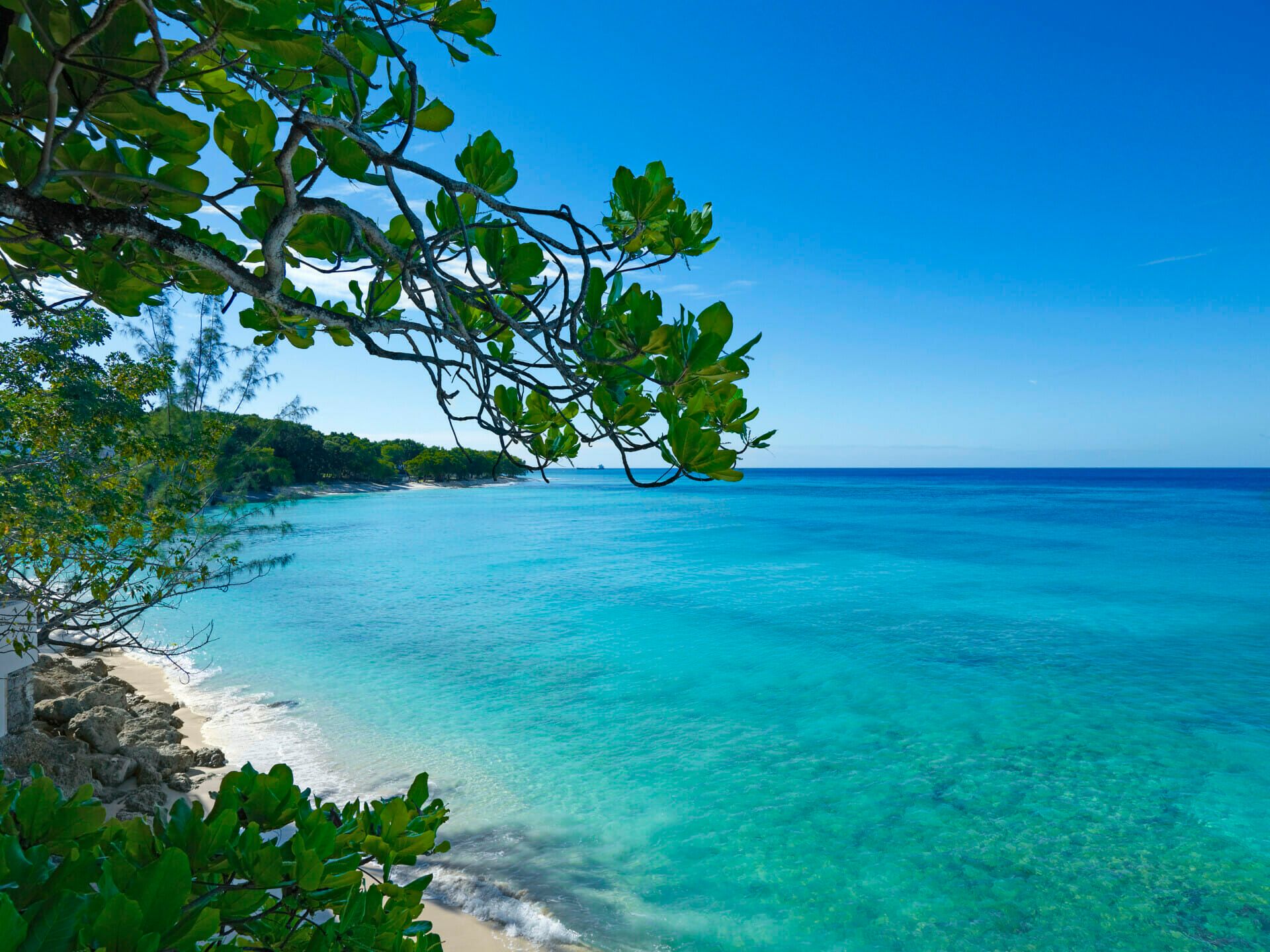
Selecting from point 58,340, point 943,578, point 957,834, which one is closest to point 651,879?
point 957,834

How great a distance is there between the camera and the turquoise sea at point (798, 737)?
14.1 ft

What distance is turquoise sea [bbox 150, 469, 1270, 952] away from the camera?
14.1 feet

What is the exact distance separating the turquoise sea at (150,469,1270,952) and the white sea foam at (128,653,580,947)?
0.03 meters

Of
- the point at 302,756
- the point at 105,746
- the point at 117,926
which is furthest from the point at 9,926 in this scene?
the point at 302,756

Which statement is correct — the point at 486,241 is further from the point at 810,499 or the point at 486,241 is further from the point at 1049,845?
the point at 810,499

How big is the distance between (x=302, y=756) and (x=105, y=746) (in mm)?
1588

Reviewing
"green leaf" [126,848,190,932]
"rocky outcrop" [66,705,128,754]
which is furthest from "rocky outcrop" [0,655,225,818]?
"green leaf" [126,848,190,932]

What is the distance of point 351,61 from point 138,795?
16.5 feet

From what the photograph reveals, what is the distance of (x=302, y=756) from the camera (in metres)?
6.07

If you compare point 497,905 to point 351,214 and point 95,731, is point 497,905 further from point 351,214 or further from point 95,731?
point 351,214

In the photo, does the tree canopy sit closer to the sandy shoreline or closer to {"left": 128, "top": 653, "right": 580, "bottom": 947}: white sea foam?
the sandy shoreline

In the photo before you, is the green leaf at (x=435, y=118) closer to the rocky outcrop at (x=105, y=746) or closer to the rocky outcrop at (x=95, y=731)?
the rocky outcrop at (x=105, y=746)

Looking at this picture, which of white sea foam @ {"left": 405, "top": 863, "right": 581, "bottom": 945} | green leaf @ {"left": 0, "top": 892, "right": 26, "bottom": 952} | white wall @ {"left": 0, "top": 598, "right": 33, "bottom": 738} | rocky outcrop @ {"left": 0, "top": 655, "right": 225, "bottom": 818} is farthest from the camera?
rocky outcrop @ {"left": 0, "top": 655, "right": 225, "bottom": 818}

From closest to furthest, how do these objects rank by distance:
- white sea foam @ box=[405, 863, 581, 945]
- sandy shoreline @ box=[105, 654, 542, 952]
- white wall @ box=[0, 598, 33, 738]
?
sandy shoreline @ box=[105, 654, 542, 952] → white sea foam @ box=[405, 863, 581, 945] → white wall @ box=[0, 598, 33, 738]
